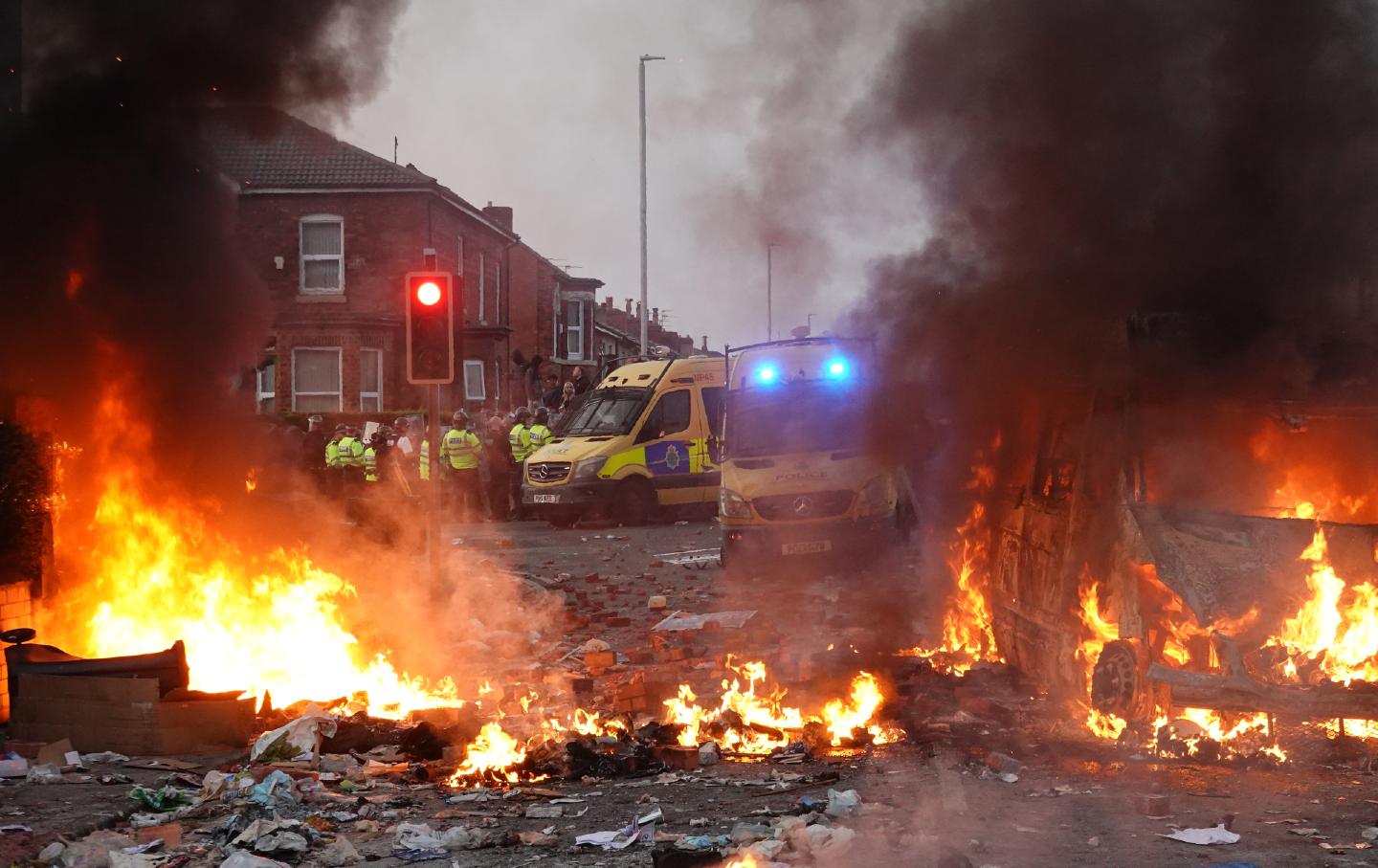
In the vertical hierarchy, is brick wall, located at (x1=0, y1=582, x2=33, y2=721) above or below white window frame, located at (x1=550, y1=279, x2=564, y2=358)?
below

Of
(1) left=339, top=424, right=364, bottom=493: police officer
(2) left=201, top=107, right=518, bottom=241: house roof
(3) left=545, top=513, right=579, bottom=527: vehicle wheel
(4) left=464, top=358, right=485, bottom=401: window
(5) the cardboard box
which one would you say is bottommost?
(5) the cardboard box

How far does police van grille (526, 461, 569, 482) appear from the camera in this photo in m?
20.0

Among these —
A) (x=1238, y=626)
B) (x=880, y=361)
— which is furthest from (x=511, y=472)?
(x=1238, y=626)

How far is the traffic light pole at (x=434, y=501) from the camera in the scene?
34.3ft

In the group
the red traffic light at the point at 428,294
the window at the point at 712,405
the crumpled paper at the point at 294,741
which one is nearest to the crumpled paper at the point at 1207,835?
the crumpled paper at the point at 294,741

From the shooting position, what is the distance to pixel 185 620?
9195 millimetres

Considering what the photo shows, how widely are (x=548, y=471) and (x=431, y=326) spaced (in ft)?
32.8

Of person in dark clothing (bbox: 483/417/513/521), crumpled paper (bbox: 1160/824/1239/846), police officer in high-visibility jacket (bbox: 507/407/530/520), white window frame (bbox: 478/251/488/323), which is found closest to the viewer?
crumpled paper (bbox: 1160/824/1239/846)

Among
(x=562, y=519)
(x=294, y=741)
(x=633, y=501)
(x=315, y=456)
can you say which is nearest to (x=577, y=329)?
(x=315, y=456)

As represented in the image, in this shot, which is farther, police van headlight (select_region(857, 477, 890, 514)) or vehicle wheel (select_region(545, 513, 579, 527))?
vehicle wheel (select_region(545, 513, 579, 527))

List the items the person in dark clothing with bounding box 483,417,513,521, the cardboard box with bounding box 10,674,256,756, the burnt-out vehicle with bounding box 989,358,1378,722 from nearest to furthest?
the burnt-out vehicle with bounding box 989,358,1378,722, the cardboard box with bounding box 10,674,256,756, the person in dark clothing with bounding box 483,417,513,521

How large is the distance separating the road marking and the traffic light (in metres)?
5.85

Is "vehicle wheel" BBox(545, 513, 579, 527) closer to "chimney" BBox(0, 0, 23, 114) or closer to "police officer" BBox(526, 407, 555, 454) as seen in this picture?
"police officer" BBox(526, 407, 555, 454)

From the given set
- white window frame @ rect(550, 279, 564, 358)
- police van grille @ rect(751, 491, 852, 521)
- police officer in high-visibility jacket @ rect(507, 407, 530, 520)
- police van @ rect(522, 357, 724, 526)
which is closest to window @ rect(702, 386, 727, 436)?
police van @ rect(522, 357, 724, 526)
